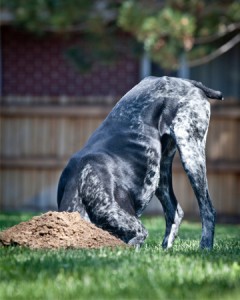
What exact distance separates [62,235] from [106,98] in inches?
386

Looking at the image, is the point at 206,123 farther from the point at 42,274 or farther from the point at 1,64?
the point at 1,64

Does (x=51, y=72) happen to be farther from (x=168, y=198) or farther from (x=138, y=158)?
(x=138, y=158)

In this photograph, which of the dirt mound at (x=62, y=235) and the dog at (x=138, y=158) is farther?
the dog at (x=138, y=158)

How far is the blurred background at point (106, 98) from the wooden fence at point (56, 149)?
0.06 ft

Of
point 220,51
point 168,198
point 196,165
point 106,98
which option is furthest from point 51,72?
point 196,165

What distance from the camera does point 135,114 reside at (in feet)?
25.3

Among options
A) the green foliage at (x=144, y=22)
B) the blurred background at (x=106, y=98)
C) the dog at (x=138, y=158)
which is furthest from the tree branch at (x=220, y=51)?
the dog at (x=138, y=158)

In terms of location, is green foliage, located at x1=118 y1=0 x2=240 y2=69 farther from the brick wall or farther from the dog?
the dog

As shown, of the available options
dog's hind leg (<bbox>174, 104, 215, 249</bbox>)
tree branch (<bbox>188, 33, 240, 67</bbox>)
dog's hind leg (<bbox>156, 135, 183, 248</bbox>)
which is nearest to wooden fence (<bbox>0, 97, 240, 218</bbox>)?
tree branch (<bbox>188, 33, 240, 67</bbox>)

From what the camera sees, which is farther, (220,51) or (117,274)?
(220,51)

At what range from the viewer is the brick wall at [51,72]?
62.5 ft

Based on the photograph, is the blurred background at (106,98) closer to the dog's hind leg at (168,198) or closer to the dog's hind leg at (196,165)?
the dog's hind leg at (168,198)

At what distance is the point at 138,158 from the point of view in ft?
24.7

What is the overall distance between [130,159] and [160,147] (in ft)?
1.03
